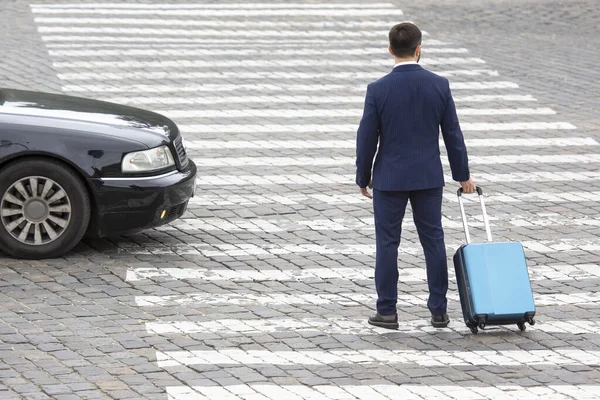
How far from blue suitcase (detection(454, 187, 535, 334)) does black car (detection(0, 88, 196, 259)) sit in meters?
2.86

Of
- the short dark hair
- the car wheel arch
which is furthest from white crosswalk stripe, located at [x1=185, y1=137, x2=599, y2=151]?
the short dark hair

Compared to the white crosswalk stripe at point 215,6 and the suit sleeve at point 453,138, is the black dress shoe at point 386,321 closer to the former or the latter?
the suit sleeve at point 453,138

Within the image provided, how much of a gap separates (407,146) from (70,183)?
2893 millimetres

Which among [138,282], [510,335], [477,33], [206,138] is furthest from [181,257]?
[477,33]

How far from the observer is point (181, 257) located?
9758 mm

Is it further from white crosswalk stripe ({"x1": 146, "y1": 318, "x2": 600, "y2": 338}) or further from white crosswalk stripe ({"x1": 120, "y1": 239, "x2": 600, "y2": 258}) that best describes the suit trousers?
white crosswalk stripe ({"x1": 120, "y1": 239, "x2": 600, "y2": 258})

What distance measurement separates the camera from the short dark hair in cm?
784

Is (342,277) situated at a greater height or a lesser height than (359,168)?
lesser

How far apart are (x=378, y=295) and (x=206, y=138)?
21.7 feet

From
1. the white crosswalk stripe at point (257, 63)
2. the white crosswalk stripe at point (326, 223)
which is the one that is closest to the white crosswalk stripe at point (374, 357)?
the white crosswalk stripe at point (326, 223)

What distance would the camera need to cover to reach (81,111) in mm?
10016

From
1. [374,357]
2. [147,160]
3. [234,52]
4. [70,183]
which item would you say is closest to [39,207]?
[70,183]

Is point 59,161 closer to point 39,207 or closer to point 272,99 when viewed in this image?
point 39,207

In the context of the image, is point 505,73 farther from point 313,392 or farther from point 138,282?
point 313,392
